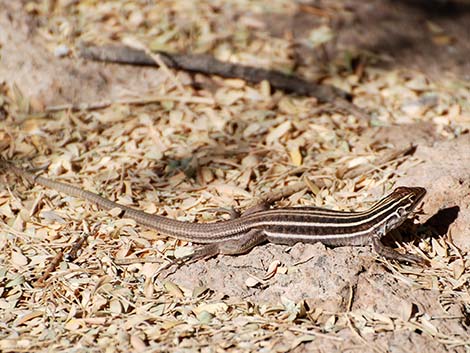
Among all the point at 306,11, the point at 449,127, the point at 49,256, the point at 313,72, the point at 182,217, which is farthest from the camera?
the point at 306,11

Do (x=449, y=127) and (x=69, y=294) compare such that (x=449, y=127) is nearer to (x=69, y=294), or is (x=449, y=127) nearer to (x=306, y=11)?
(x=306, y=11)

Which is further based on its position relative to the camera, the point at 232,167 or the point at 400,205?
the point at 232,167

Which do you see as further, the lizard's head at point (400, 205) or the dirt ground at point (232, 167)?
the lizard's head at point (400, 205)

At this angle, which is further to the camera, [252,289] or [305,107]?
[305,107]

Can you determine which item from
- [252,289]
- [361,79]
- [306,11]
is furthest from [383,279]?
[306,11]

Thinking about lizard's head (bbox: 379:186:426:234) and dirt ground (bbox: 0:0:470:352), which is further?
lizard's head (bbox: 379:186:426:234)

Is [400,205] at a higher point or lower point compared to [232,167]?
higher

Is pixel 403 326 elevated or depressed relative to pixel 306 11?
depressed

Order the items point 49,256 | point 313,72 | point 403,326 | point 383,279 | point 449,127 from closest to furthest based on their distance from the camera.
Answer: point 403,326, point 383,279, point 49,256, point 449,127, point 313,72
